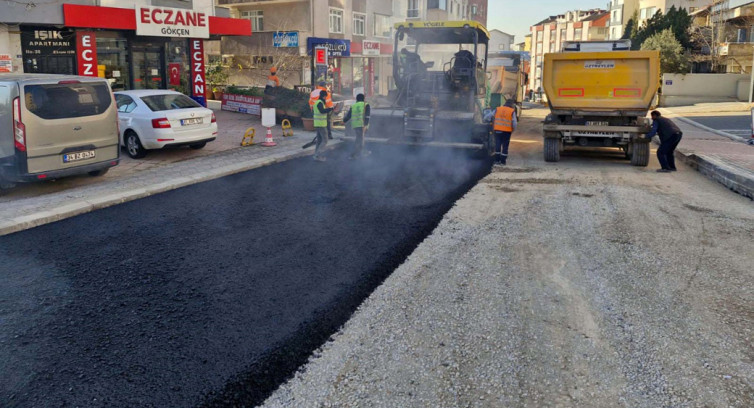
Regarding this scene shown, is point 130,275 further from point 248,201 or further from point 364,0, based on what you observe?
point 364,0

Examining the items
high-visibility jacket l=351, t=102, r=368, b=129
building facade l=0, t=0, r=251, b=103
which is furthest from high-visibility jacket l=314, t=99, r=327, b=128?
building facade l=0, t=0, r=251, b=103

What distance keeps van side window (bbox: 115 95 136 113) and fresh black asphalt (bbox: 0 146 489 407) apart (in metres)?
4.01

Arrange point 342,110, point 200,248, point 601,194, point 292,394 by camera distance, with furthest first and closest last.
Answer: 1. point 342,110
2. point 601,194
3. point 200,248
4. point 292,394

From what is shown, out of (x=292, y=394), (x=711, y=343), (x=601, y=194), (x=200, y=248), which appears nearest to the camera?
(x=292, y=394)

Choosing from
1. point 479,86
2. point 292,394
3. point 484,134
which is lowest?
point 292,394

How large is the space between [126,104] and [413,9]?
4039 cm

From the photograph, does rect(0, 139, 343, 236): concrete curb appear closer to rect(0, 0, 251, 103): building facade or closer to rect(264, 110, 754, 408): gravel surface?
rect(264, 110, 754, 408): gravel surface

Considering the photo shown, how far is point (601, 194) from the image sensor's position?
10.4m

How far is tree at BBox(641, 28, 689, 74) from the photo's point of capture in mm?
43219

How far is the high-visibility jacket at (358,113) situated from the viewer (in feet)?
45.9

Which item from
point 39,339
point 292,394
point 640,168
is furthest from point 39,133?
point 640,168

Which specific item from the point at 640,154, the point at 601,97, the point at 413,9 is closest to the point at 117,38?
the point at 601,97

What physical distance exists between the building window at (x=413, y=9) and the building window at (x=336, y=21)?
40.9 feet

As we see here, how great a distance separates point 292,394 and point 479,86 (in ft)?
40.0
